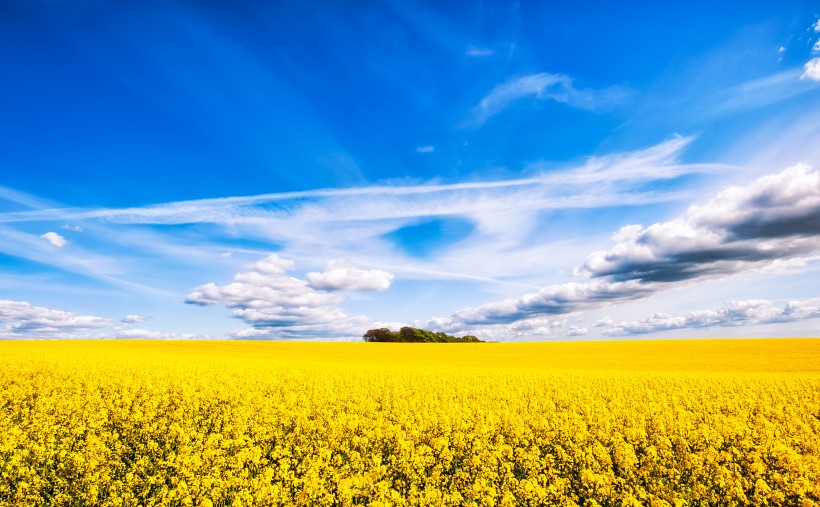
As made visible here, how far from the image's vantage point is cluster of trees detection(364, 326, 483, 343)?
76.1m

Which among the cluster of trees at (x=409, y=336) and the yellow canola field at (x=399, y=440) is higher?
the cluster of trees at (x=409, y=336)

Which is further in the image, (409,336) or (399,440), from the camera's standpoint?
(409,336)

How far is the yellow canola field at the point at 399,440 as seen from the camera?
6941 millimetres

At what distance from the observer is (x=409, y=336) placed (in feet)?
253

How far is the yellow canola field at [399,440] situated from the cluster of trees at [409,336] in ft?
189

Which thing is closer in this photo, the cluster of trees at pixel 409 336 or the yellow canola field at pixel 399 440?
the yellow canola field at pixel 399 440

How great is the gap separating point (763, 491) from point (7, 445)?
42.9ft

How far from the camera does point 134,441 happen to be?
10086mm

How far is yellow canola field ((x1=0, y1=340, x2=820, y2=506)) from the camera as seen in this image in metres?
6.94

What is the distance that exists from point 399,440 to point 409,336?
6934cm

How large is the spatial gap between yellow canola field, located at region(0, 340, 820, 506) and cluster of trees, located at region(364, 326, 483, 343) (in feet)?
189

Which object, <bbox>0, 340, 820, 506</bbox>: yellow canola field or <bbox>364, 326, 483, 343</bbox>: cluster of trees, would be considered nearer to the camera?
<bbox>0, 340, 820, 506</bbox>: yellow canola field

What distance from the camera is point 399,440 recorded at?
8.68 metres

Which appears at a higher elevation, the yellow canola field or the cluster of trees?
the cluster of trees
